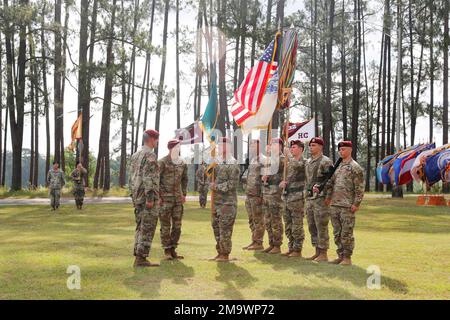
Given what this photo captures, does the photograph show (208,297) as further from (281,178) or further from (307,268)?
(281,178)

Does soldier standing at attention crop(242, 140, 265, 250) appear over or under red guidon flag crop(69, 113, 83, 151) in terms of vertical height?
under

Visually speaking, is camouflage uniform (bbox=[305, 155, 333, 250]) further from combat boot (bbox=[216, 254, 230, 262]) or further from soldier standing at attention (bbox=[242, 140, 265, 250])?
combat boot (bbox=[216, 254, 230, 262])

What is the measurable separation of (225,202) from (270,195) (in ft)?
4.71

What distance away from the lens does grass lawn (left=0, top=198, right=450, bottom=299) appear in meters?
7.10

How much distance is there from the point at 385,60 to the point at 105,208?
2738 centimetres

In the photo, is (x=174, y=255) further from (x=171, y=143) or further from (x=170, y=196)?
(x=171, y=143)

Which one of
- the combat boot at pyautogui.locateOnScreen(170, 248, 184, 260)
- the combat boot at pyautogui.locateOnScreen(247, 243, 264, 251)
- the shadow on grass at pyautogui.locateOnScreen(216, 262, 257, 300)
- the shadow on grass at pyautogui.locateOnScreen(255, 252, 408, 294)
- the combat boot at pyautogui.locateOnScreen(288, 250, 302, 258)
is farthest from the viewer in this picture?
the combat boot at pyautogui.locateOnScreen(247, 243, 264, 251)

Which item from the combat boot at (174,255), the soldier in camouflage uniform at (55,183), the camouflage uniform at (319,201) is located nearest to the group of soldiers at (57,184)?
the soldier in camouflage uniform at (55,183)

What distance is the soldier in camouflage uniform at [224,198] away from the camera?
9500 mm

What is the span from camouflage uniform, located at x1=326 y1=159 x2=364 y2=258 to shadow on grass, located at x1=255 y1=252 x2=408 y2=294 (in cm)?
43

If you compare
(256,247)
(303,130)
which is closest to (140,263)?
(256,247)

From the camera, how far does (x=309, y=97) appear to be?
47094 millimetres

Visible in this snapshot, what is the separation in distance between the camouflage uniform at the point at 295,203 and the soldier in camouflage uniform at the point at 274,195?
0.27m

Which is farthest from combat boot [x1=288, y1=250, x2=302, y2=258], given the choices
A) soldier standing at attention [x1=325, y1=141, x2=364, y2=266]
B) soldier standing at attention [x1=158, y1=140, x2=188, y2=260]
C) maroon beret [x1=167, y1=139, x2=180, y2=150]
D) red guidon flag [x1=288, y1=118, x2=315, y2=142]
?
red guidon flag [x1=288, y1=118, x2=315, y2=142]
